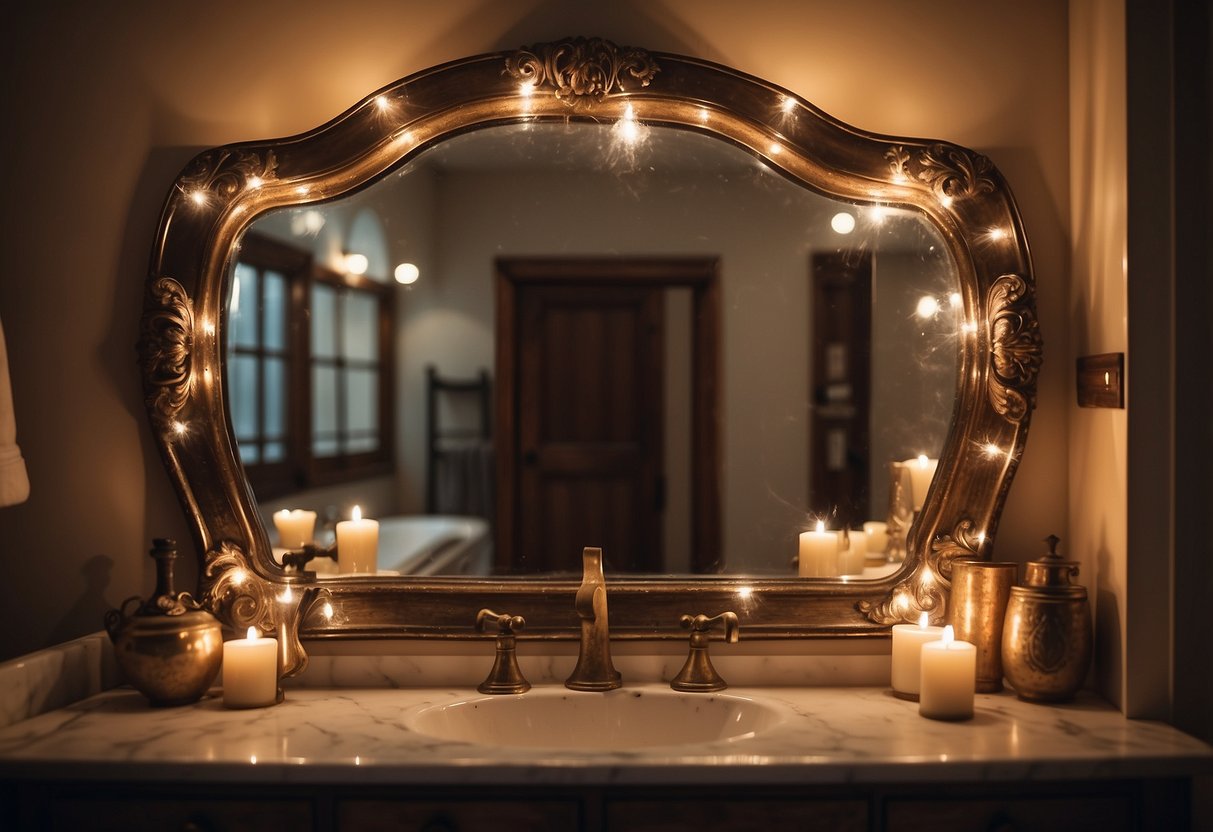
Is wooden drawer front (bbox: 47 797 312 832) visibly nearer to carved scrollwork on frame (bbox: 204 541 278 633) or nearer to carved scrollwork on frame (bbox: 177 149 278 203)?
carved scrollwork on frame (bbox: 204 541 278 633)

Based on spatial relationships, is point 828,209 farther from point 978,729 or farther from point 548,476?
point 978,729

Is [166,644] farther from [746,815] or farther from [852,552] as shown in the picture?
[852,552]

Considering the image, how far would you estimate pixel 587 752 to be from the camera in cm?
144

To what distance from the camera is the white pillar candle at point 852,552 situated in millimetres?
1864

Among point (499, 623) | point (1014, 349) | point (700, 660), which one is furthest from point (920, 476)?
point (499, 623)

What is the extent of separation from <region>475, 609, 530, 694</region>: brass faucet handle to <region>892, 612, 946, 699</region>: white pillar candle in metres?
0.62

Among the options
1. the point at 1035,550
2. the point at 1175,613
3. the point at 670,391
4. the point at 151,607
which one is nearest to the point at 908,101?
the point at 670,391

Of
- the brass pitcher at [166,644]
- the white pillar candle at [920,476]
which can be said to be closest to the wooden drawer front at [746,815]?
the white pillar candle at [920,476]

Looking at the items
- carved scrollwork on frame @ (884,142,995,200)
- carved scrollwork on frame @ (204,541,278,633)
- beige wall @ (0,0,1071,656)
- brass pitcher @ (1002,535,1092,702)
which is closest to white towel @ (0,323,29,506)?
beige wall @ (0,0,1071,656)

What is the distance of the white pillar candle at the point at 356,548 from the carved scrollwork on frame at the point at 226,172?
0.62 meters

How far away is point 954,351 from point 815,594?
1.63 ft

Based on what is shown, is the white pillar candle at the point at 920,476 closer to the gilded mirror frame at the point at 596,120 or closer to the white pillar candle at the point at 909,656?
the gilded mirror frame at the point at 596,120

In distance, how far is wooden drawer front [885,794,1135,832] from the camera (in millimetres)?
1456

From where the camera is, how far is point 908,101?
6.11ft
